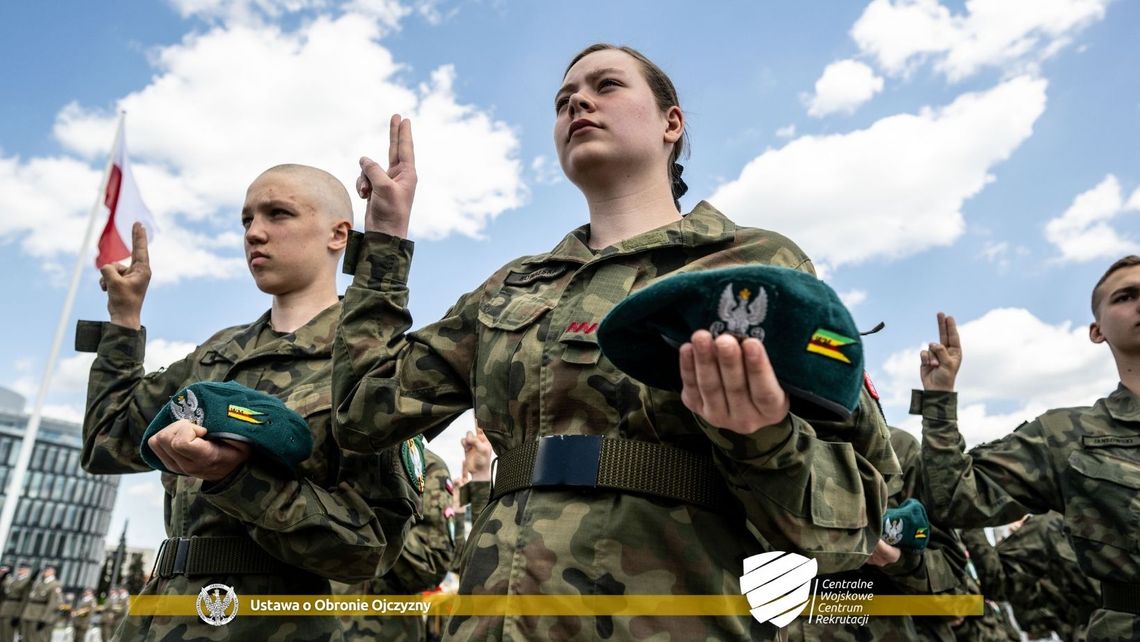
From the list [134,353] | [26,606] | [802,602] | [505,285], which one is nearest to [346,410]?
[505,285]

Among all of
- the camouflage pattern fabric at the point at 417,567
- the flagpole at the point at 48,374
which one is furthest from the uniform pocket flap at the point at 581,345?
the flagpole at the point at 48,374

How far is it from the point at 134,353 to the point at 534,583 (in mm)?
2550

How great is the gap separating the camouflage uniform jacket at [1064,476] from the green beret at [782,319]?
9.74 feet

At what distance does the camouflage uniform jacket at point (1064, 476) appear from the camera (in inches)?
150

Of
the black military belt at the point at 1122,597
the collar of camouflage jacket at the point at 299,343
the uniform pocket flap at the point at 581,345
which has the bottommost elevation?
the black military belt at the point at 1122,597

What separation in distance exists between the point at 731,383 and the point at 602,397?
561 mm

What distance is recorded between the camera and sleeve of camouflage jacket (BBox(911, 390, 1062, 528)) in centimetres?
416

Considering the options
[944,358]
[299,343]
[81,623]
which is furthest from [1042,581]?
[81,623]

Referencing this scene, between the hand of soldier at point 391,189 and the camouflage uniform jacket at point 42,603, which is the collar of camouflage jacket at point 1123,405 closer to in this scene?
the hand of soldier at point 391,189

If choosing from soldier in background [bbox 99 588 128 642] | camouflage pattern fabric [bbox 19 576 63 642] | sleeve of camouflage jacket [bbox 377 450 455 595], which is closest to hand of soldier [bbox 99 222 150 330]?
sleeve of camouflage jacket [bbox 377 450 455 595]

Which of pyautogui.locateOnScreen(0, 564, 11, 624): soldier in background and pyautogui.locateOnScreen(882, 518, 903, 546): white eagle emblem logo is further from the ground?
pyautogui.locateOnScreen(0, 564, 11, 624): soldier in background

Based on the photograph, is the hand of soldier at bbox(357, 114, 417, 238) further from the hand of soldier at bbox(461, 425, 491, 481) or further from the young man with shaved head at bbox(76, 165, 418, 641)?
the hand of soldier at bbox(461, 425, 491, 481)

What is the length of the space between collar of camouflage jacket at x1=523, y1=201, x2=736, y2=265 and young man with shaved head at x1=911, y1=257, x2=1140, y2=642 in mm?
2573

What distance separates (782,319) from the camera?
1500 millimetres
